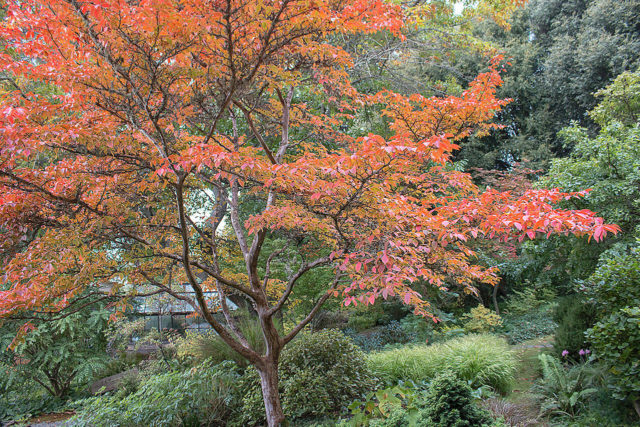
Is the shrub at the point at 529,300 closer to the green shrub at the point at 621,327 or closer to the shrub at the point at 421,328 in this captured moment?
the shrub at the point at 421,328

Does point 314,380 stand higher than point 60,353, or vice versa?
point 60,353

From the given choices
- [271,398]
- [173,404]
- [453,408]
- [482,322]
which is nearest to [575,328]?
[453,408]

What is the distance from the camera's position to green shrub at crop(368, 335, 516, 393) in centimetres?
422

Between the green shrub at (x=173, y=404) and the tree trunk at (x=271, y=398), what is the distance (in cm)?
90

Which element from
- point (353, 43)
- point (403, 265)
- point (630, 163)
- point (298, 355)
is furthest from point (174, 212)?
point (630, 163)

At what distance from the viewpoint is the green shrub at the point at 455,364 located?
4.22m

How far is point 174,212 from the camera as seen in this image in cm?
432

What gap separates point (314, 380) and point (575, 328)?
319cm

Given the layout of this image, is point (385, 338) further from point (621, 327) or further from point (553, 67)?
point (553, 67)

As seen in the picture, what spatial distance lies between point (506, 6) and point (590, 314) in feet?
16.9

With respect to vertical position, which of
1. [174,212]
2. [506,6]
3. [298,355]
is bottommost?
[298,355]

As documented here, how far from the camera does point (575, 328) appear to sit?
434 centimetres

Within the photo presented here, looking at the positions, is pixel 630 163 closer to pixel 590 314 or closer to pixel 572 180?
pixel 572 180

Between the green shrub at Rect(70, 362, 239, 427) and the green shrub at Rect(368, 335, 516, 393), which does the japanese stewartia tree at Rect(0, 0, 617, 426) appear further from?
the green shrub at Rect(368, 335, 516, 393)
